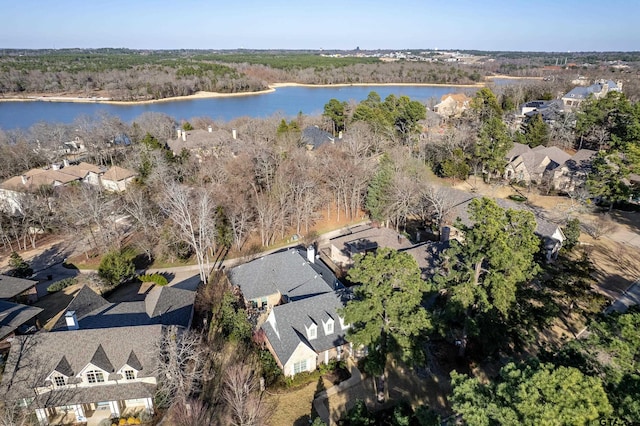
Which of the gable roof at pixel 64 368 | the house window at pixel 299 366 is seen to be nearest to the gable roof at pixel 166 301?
the gable roof at pixel 64 368

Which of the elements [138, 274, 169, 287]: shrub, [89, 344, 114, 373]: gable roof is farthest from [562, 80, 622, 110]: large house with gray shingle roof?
[89, 344, 114, 373]: gable roof

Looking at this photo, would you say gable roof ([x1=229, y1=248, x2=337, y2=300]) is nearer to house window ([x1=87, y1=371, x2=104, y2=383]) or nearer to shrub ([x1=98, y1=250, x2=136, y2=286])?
shrub ([x1=98, y1=250, x2=136, y2=286])

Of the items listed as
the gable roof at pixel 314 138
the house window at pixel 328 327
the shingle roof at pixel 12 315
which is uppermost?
the gable roof at pixel 314 138

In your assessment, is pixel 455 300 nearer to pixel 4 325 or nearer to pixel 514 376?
pixel 514 376

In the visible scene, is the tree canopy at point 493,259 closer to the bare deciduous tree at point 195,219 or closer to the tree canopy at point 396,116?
the bare deciduous tree at point 195,219

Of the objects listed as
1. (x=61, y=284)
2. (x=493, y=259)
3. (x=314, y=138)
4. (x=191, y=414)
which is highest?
(x=493, y=259)

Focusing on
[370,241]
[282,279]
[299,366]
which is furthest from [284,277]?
[370,241]

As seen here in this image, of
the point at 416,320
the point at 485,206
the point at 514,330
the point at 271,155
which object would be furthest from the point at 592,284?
the point at 271,155

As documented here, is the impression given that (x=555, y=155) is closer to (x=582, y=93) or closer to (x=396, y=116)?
(x=396, y=116)
